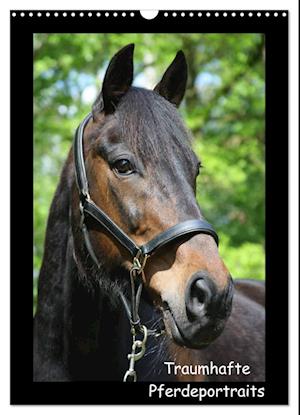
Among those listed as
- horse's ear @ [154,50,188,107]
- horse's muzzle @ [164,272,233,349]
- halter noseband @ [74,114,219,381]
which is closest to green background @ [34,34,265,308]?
horse's ear @ [154,50,188,107]

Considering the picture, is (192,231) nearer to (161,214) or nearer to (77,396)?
(161,214)

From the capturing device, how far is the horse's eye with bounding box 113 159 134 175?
234cm

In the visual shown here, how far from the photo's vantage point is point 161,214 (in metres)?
2.22

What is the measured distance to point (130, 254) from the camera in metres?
2.34

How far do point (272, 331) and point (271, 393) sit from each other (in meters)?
0.33

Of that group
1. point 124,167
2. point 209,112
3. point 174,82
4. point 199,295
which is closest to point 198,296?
point 199,295

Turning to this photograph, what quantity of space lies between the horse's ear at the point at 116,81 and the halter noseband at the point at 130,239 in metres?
0.22

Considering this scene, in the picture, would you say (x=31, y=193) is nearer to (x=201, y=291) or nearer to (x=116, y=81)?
(x=116, y=81)

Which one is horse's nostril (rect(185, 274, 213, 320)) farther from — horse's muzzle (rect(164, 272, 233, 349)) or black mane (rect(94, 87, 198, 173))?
black mane (rect(94, 87, 198, 173))

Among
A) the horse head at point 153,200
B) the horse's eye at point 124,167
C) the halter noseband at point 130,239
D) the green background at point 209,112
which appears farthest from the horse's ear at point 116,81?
the green background at point 209,112

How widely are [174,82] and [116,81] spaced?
36cm

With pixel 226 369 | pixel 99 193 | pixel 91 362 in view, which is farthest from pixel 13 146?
pixel 226 369

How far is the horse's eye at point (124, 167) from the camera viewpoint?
2339 millimetres

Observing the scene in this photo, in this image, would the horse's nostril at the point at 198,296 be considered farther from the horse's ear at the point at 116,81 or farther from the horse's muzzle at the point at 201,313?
the horse's ear at the point at 116,81
